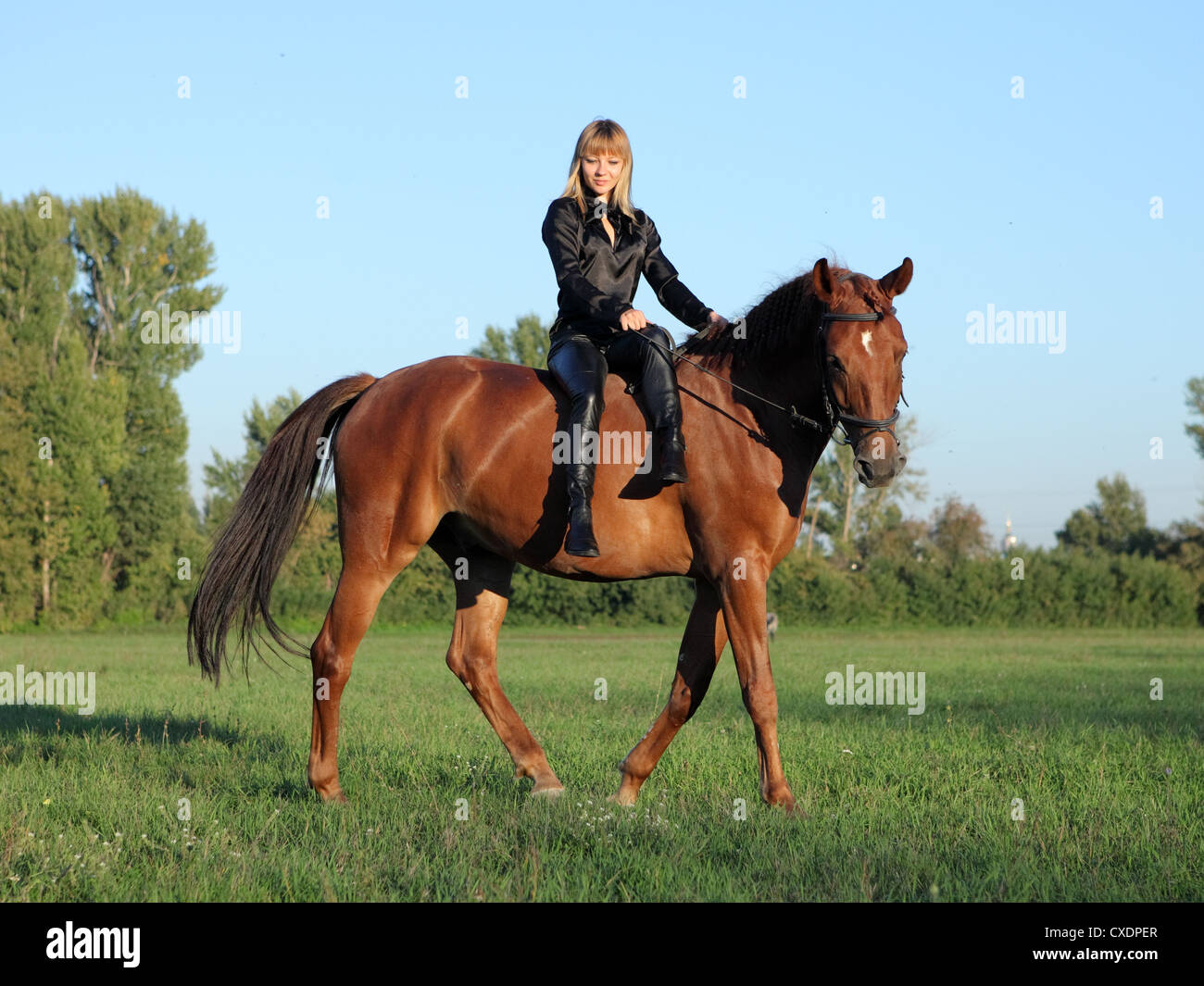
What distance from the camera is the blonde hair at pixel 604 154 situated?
21.0ft

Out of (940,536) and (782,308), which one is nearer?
(782,308)

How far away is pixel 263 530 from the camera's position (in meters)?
7.17

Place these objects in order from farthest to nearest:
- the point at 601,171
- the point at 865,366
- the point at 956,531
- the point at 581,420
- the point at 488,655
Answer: the point at 956,531, the point at 488,655, the point at 601,171, the point at 581,420, the point at 865,366

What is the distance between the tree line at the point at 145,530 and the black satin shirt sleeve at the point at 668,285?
36.3m

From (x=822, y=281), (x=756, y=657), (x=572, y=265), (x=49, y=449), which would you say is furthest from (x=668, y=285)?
Result: (x=49, y=449)

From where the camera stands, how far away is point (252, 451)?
68812 millimetres

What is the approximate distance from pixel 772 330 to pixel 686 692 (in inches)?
82.1

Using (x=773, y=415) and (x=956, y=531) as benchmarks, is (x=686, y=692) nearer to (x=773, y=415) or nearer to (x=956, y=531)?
(x=773, y=415)

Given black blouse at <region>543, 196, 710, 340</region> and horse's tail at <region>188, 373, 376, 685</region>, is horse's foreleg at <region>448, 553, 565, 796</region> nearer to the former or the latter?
horse's tail at <region>188, 373, 376, 685</region>

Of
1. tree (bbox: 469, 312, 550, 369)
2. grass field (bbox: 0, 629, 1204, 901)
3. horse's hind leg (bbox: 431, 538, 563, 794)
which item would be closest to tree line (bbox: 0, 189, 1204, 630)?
tree (bbox: 469, 312, 550, 369)

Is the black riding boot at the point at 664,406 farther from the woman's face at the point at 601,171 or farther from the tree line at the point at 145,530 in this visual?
the tree line at the point at 145,530
